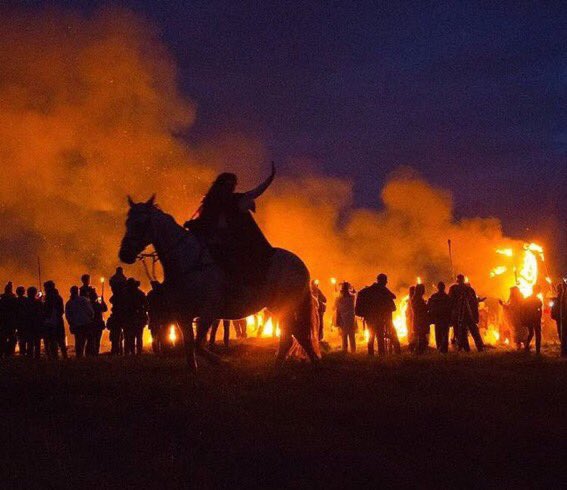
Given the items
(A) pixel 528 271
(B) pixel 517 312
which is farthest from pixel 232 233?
(A) pixel 528 271

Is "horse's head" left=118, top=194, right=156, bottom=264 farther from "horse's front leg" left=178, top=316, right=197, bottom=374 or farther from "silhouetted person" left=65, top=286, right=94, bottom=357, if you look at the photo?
"silhouetted person" left=65, top=286, right=94, bottom=357

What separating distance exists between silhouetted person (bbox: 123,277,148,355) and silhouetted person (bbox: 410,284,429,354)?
713 centimetres

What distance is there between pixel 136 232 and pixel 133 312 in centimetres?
809

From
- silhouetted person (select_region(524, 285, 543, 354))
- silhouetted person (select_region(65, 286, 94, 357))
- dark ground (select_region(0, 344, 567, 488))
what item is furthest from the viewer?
silhouetted person (select_region(524, 285, 543, 354))

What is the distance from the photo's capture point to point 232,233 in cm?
1098

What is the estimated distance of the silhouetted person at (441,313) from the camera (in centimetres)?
1984

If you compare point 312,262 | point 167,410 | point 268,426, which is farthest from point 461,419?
point 312,262

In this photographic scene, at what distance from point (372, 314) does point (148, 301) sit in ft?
17.9

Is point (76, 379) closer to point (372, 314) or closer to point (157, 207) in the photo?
point (157, 207)

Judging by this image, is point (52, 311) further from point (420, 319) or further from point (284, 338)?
point (420, 319)

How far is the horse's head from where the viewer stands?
34.6 feet

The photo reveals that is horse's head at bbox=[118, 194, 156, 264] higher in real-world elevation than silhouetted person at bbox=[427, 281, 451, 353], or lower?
higher

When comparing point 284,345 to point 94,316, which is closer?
point 284,345

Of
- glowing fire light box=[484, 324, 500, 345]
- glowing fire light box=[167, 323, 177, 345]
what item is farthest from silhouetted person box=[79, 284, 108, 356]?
glowing fire light box=[484, 324, 500, 345]
